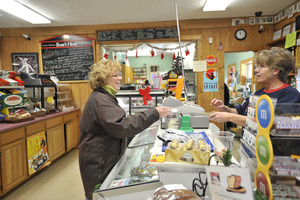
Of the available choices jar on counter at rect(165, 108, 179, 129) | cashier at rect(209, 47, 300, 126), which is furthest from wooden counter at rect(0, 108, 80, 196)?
cashier at rect(209, 47, 300, 126)

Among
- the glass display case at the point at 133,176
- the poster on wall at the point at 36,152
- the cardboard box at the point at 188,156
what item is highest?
the cardboard box at the point at 188,156

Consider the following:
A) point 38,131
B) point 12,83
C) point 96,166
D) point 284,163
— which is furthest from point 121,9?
point 284,163

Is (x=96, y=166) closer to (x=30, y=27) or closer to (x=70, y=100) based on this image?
(x=70, y=100)

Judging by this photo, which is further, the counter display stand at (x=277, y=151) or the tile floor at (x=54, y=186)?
the tile floor at (x=54, y=186)

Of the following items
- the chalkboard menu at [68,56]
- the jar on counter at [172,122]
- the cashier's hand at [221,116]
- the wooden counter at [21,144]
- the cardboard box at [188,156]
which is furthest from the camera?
the chalkboard menu at [68,56]

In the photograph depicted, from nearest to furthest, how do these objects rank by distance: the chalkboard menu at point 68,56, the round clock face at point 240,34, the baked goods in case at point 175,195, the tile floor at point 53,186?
1. the baked goods in case at point 175,195
2. the tile floor at point 53,186
3. the round clock face at point 240,34
4. the chalkboard menu at point 68,56

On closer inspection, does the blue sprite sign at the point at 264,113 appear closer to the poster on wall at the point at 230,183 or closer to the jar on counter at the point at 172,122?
the poster on wall at the point at 230,183

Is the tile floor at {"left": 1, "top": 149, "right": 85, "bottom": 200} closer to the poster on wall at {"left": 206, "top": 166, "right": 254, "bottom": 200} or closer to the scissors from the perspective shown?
the scissors

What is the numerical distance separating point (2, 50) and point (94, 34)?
8.10 ft

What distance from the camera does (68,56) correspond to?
4672mm

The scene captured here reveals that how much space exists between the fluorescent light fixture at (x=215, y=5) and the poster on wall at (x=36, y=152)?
389 centimetres

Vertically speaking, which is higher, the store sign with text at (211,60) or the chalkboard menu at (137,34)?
the chalkboard menu at (137,34)

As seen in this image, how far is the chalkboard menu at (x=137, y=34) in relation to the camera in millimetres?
4406

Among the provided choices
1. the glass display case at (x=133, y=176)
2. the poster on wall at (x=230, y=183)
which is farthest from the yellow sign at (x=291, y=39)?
the poster on wall at (x=230, y=183)
